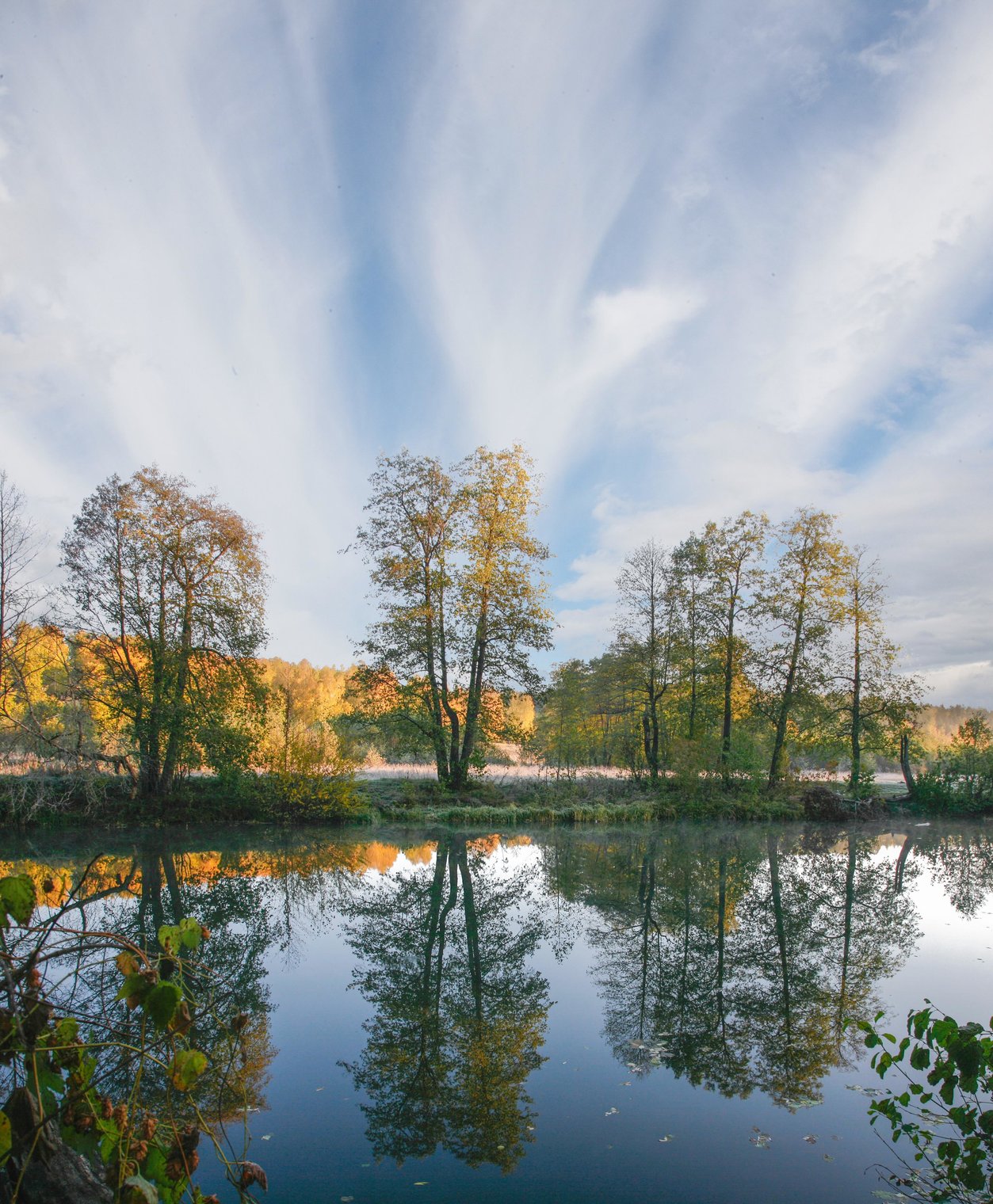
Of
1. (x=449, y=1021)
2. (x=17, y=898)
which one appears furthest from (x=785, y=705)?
(x=17, y=898)

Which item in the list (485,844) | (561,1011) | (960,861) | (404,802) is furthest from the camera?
(404,802)

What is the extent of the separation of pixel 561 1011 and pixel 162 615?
1722 cm

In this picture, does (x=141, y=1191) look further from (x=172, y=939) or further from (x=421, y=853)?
(x=421, y=853)

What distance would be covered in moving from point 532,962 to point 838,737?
23.2 meters

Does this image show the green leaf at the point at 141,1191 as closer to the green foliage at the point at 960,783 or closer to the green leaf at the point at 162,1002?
the green leaf at the point at 162,1002

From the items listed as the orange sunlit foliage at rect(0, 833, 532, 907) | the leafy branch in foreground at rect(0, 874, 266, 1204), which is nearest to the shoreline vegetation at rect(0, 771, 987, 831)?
the orange sunlit foliage at rect(0, 833, 532, 907)

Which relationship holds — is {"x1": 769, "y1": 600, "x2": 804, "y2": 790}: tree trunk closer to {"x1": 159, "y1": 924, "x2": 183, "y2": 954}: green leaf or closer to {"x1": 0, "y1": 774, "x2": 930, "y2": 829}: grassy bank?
{"x1": 0, "y1": 774, "x2": 930, "y2": 829}: grassy bank

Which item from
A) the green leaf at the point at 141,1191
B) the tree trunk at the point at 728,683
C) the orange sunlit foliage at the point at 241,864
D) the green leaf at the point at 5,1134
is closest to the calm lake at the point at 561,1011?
the orange sunlit foliage at the point at 241,864

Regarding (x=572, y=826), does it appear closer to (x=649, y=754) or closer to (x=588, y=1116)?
(x=649, y=754)

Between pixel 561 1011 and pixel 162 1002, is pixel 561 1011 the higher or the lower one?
the lower one

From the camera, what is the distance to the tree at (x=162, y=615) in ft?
62.6

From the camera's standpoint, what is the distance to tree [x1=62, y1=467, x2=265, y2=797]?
1909 centimetres

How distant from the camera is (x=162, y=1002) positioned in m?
1.72

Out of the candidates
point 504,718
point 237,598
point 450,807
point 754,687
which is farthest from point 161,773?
point 754,687
